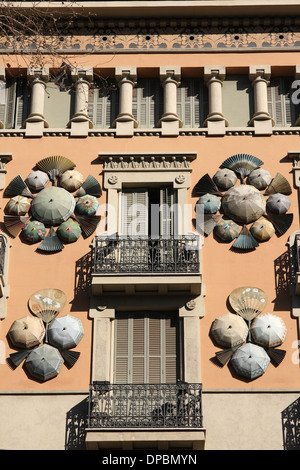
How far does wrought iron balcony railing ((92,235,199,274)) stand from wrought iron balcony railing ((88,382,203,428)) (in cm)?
262

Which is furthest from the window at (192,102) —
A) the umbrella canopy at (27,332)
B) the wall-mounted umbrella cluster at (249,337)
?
the umbrella canopy at (27,332)

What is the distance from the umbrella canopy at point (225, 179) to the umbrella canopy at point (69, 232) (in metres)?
3.43

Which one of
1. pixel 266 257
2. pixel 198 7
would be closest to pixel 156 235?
pixel 266 257

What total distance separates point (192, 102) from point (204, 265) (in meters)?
4.60

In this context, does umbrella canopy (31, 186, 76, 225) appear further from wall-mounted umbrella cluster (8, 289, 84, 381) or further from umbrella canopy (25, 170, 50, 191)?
wall-mounted umbrella cluster (8, 289, 84, 381)

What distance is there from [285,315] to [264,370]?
4.66ft

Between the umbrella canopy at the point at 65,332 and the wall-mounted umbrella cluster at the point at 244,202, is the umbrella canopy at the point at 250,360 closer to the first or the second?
the wall-mounted umbrella cluster at the point at 244,202

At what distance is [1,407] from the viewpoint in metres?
20.7

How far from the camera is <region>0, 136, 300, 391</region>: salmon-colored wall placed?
Result: 2102cm

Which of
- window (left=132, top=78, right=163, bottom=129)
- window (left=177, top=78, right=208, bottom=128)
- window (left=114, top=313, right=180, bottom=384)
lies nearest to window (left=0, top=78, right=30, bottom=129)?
window (left=132, top=78, right=163, bottom=129)

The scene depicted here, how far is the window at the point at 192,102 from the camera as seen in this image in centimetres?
2430

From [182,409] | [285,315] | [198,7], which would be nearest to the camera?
[182,409]

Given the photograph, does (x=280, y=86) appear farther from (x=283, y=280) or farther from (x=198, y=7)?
(x=283, y=280)

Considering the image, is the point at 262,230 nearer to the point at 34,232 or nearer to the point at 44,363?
the point at 34,232
